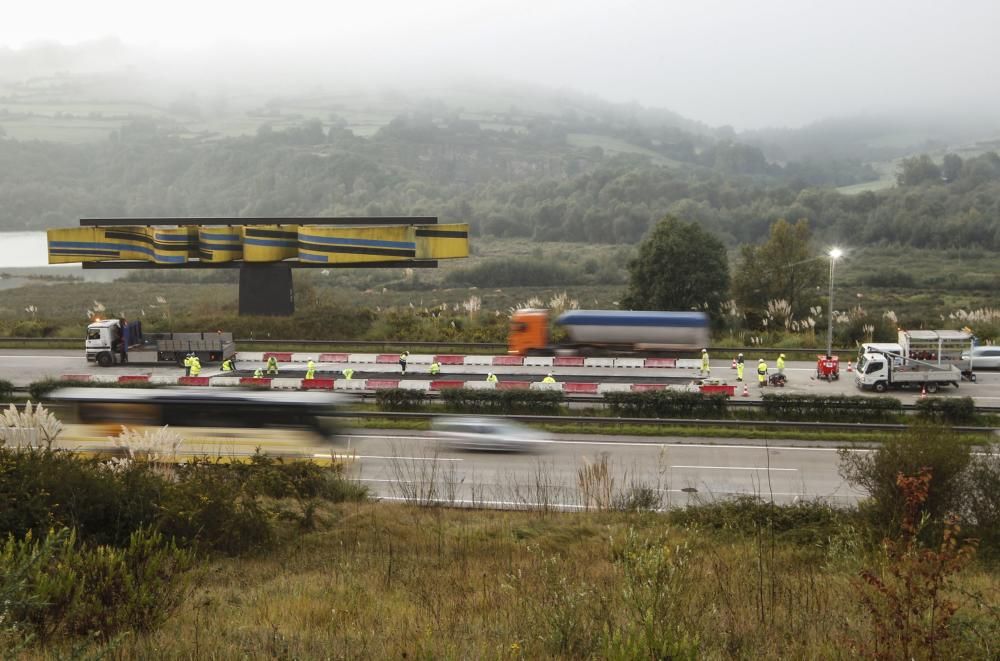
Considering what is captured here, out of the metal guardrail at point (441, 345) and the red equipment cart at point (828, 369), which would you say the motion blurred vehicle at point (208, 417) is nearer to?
the metal guardrail at point (441, 345)

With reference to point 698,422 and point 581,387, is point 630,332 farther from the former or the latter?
point 698,422

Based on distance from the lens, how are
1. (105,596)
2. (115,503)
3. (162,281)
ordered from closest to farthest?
(105,596) → (115,503) → (162,281)

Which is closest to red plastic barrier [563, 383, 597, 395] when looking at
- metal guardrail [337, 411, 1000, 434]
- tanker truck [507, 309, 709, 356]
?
metal guardrail [337, 411, 1000, 434]

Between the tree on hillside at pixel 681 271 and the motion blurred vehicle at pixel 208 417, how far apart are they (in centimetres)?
2704

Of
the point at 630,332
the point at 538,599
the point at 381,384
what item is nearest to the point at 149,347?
the point at 381,384

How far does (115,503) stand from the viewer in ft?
37.5

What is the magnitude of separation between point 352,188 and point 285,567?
182 meters

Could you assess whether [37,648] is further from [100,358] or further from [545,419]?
[100,358]

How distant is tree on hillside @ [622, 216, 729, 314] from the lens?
4375 cm

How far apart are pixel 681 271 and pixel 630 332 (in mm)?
10483

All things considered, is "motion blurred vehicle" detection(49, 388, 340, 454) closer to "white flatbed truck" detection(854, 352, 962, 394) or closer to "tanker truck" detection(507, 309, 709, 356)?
"tanker truck" detection(507, 309, 709, 356)

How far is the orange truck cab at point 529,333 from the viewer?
35.6m

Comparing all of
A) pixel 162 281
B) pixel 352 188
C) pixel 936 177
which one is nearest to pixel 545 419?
pixel 162 281

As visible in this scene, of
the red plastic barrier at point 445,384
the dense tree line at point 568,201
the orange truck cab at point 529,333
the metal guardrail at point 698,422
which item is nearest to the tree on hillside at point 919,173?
the dense tree line at point 568,201
